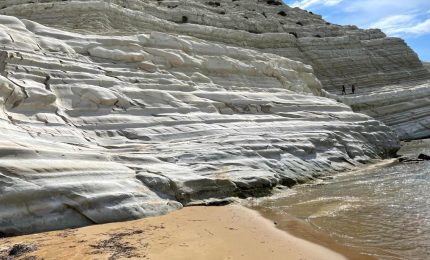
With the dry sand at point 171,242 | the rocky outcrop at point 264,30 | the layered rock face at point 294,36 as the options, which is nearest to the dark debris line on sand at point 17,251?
the dry sand at point 171,242

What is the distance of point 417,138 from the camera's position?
1139 inches

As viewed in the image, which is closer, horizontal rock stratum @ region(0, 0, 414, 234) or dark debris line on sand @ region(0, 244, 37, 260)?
dark debris line on sand @ region(0, 244, 37, 260)

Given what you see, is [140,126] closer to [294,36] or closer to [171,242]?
[171,242]

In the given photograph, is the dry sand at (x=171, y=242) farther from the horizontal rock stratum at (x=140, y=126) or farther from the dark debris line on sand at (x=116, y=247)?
the horizontal rock stratum at (x=140, y=126)

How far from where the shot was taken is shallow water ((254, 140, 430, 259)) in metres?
7.79

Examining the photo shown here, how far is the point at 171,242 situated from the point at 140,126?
6.06 metres

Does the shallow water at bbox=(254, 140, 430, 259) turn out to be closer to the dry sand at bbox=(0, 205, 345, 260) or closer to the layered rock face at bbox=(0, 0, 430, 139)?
the dry sand at bbox=(0, 205, 345, 260)

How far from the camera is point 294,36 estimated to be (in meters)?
36.9

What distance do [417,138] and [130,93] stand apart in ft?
66.9

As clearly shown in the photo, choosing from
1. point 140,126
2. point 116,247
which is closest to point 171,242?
point 116,247

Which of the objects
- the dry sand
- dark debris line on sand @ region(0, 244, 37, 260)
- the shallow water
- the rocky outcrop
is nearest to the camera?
dark debris line on sand @ region(0, 244, 37, 260)

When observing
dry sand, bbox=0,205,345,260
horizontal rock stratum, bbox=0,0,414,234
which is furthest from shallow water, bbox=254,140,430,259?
horizontal rock stratum, bbox=0,0,414,234

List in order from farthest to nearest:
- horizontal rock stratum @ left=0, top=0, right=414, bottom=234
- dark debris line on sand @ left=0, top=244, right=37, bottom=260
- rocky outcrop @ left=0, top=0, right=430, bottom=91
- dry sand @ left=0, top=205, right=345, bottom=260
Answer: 1. rocky outcrop @ left=0, top=0, right=430, bottom=91
2. horizontal rock stratum @ left=0, top=0, right=414, bottom=234
3. dry sand @ left=0, top=205, right=345, bottom=260
4. dark debris line on sand @ left=0, top=244, right=37, bottom=260

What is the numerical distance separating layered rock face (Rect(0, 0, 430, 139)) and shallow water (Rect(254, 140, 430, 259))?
554 inches
